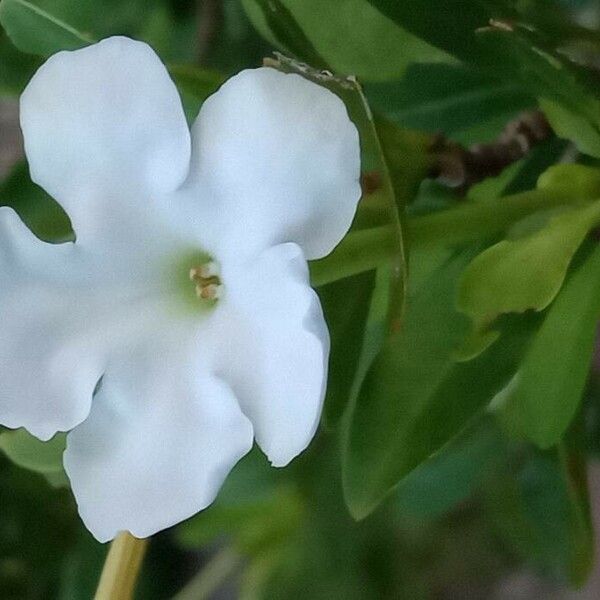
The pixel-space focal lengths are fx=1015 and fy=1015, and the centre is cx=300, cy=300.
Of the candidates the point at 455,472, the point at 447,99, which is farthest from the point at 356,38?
the point at 455,472

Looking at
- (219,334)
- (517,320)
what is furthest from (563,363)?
(219,334)

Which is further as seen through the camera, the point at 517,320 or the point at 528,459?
the point at 528,459

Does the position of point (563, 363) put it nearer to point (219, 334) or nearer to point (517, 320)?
point (517, 320)

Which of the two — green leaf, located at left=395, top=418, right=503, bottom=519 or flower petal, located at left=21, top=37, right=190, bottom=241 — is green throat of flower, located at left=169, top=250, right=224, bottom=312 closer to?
flower petal, located at left=21, top=37, right=190, bottom=241

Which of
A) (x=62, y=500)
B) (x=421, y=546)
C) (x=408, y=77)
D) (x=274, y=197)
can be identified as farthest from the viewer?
(x=421, y=546)

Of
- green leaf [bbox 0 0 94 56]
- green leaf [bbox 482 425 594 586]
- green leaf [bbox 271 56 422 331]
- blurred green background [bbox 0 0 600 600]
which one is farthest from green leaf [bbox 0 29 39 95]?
green leaf [bbox 482 425 594 586]

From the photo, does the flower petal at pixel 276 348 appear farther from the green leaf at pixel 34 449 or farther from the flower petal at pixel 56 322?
the green leaf at pixel 34 449
